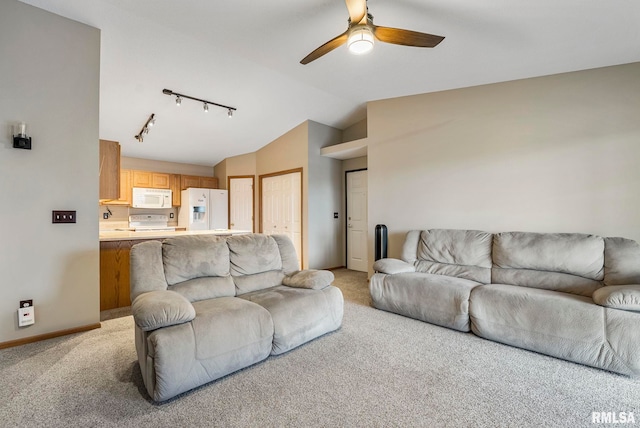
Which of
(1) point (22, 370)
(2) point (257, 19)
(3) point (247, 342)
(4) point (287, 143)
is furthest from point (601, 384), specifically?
(4) point (287, 143)

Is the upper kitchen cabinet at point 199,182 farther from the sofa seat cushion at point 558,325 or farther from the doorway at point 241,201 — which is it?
the sofa seat cushion at point 558,325

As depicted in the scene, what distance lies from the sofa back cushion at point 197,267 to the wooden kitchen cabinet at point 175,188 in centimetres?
435

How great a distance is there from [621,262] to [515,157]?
1400mm

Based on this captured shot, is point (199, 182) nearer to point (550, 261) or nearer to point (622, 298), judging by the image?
point (550, 261)

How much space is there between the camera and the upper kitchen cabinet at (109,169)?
3.97 m

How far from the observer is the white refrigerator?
247 inches

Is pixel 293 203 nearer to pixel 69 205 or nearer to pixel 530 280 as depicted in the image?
pixel 69 205

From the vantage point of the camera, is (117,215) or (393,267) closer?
(393,267)

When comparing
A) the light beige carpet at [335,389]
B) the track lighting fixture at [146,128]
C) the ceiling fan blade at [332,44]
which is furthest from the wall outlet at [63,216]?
the ceiling fan blade at [332,44]

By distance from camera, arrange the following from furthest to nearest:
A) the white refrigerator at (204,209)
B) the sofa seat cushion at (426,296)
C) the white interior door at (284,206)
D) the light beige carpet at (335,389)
A: the white refrigerator at (204,209)
the white interior door at (284,206)
the sofa seat cushion at (426,296)
the light beige carpet at (335,389)

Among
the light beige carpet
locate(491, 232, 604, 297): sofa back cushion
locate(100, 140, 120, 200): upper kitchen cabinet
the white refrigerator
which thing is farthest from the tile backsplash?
locate(491, 232, 604, 297): sofa back cushion

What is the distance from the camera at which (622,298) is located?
6.89ft

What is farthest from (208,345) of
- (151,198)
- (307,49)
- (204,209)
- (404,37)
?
(151,198)

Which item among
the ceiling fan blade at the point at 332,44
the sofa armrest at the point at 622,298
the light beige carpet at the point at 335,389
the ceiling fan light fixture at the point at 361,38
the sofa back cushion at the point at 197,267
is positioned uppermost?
the ceiling fan blade at the point at 332,44
